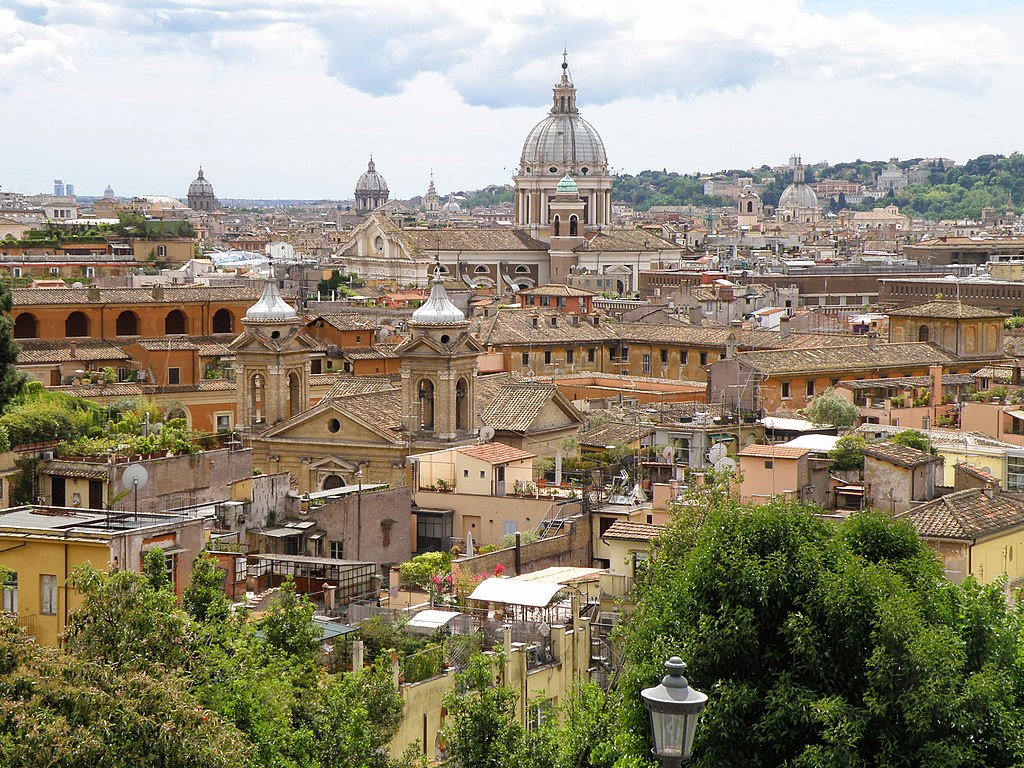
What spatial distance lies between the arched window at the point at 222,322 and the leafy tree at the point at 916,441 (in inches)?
1016

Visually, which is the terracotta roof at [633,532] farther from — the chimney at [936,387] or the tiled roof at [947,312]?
the tiled roof at [947,312]

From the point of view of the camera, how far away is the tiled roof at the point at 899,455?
984 inches

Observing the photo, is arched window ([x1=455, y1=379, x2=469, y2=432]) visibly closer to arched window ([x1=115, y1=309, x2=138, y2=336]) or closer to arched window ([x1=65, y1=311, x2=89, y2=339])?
arched window ([x1=65, y1=311, x2=89, y2=339])

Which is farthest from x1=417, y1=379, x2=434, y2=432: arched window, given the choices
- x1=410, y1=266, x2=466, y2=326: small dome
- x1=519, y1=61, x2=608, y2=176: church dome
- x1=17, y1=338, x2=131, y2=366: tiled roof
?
x1=519, y1=61, x2=608, y2=176: church dome

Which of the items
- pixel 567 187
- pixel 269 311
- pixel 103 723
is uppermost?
pixel 567 187

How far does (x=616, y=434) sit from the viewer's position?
35.6 metres

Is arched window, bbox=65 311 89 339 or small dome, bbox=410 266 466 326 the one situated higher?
small dome, bbox=410 266 466 326

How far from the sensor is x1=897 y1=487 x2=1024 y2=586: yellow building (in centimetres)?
2175

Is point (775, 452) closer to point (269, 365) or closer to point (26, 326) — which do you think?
point (269, 365)

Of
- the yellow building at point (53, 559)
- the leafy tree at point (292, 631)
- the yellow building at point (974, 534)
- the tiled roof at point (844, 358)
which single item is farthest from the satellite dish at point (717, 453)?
the tiled roof at point (844, 358)

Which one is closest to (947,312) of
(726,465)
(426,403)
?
(426,403)

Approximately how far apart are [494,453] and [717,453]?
10.4 ft

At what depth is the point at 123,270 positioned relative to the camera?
2702 inches

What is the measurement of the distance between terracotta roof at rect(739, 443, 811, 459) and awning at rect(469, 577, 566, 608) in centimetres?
512
